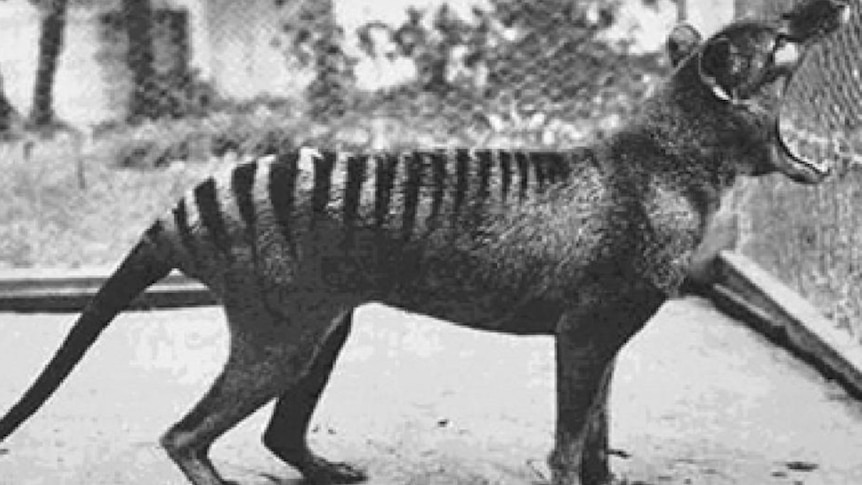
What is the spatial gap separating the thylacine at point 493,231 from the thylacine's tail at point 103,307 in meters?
0.06

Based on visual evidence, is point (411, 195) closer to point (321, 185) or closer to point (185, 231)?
point (321, 185)

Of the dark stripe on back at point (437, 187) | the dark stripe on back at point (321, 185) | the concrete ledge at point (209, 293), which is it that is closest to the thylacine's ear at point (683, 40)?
the dark stripe on back at point (437, 187)

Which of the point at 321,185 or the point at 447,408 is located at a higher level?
the point at 321,185

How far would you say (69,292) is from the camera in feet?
22.2

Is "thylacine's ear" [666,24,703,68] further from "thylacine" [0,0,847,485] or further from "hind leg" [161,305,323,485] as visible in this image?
"hind leg" [161,305,323,485]

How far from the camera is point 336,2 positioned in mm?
7586

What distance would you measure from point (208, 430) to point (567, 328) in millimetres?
842

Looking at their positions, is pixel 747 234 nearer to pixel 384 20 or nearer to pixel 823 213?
pixel 823 213

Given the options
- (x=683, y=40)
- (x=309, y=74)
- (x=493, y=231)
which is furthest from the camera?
(x=309, y=74)

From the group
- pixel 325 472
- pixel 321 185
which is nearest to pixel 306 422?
pixel 325 472

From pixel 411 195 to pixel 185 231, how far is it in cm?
52

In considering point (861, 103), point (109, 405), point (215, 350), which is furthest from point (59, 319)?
point (861, 103)

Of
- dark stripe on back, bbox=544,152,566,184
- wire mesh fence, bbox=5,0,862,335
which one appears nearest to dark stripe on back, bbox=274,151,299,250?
dark stripe on back, bbox=544,152,566,184

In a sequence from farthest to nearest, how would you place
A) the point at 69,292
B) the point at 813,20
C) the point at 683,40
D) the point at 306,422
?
the point at 69,292
the point at 306,422
the point at 683,40
the point at 813,20
